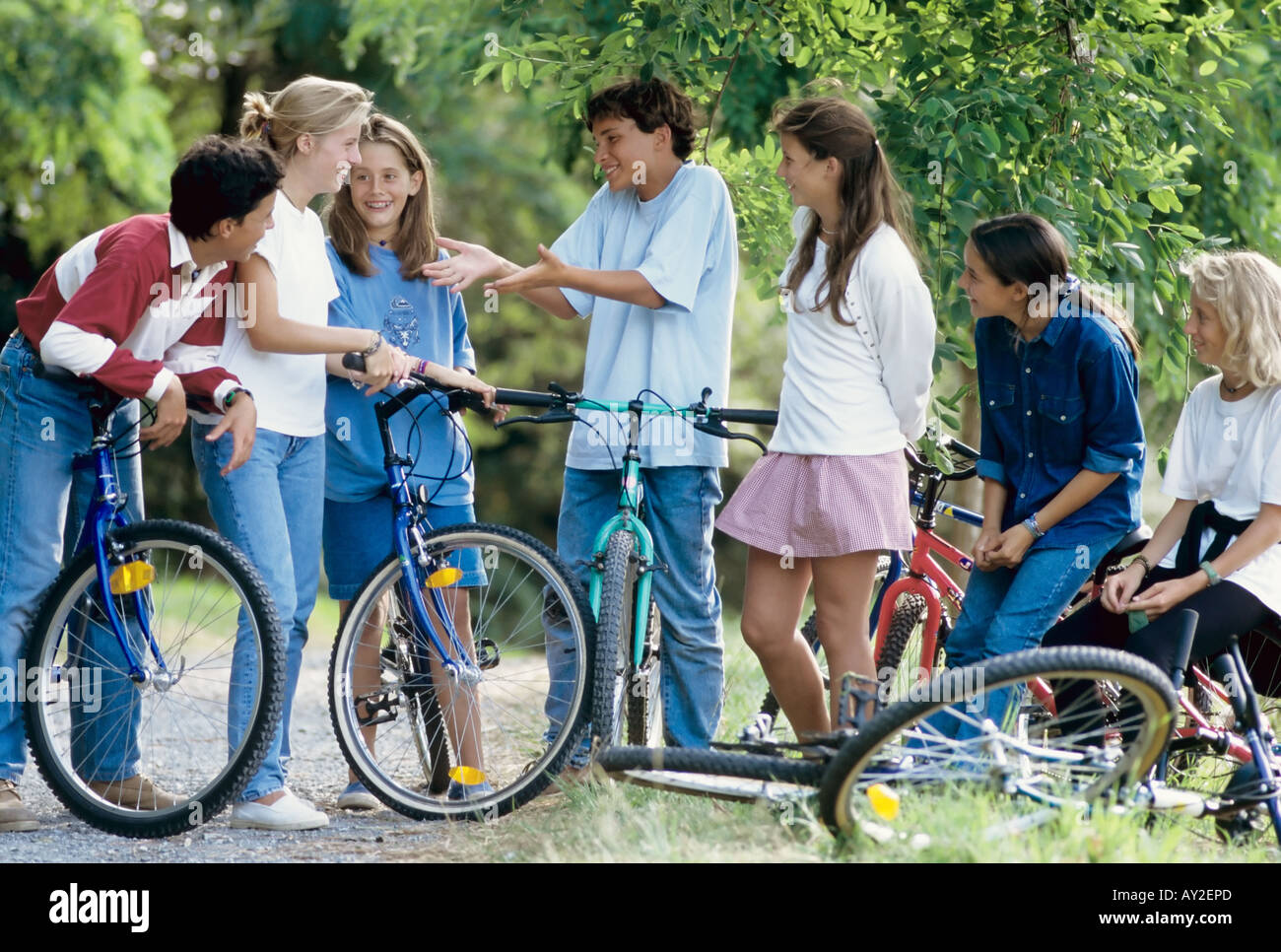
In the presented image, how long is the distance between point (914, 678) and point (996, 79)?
195 centimetres

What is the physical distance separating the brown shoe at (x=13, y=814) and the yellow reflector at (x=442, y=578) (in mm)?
1258

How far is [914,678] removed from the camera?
466 cm

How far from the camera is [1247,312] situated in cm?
380

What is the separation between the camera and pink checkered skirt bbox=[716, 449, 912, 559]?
3.72 meters

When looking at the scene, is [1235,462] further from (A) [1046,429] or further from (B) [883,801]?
(B) [883,801]

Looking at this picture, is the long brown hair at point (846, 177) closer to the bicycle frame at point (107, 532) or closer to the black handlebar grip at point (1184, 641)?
the black handlebar grip at point (1184, 641)

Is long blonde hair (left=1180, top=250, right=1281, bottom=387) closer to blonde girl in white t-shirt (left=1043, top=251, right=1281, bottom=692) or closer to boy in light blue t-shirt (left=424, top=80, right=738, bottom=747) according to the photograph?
blonde girl in white t-shirt (left=1043, top=251, right=1281, bottom=692)

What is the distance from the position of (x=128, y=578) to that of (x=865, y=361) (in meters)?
2.02

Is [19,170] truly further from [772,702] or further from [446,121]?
[772,702]

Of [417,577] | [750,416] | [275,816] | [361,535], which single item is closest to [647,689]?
[417,577]

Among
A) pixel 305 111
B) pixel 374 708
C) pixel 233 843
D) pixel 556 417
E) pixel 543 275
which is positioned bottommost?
pixel 233 843

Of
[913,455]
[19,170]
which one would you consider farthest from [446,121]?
[913,455]

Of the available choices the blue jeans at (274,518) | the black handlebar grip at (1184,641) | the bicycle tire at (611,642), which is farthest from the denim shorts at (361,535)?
the black handlebar grip at (1184,641)

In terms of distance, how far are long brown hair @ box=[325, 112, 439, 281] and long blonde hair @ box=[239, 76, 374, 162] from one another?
0.16 m
